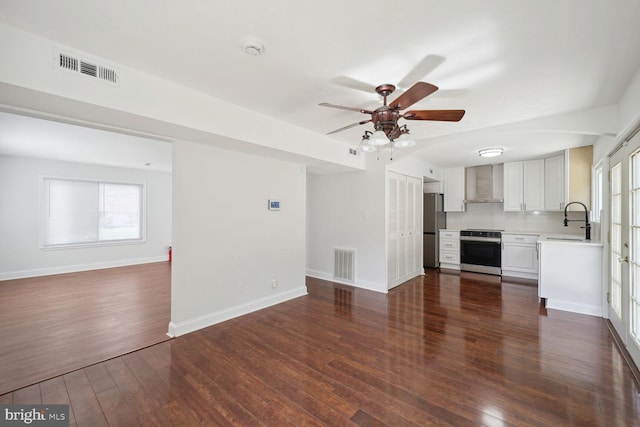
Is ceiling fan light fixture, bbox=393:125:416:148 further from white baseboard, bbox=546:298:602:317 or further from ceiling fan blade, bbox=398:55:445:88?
white baseboard, bbox=546:298:602:317

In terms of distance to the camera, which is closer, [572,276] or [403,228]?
[572,276]

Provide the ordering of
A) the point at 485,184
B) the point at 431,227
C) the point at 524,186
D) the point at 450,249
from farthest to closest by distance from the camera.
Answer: the point at 431,227 < the point at 450,249 < the point at 485,184 < the point at 524,186

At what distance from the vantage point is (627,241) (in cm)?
259

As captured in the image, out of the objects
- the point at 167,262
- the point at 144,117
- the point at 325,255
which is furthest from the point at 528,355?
the point at 167,262

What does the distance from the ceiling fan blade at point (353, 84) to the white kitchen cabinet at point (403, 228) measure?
2.39 metres

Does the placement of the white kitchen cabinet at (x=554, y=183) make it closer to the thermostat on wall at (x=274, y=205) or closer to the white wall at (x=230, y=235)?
the white wall at (x=230, y=235)

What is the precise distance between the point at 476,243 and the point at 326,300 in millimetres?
3931

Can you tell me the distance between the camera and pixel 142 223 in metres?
7.18

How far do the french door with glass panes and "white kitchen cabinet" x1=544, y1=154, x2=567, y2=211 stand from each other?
2.32 m

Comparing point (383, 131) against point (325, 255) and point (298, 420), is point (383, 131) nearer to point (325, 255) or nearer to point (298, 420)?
point (298, 420)

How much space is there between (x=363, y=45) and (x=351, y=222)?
352 cm

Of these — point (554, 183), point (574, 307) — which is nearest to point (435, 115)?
point (574, 307)

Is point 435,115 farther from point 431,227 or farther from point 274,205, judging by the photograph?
point 431,227

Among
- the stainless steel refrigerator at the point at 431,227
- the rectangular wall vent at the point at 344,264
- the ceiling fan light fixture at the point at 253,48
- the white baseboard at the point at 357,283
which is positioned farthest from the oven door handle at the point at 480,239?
the ceiling fan light fixture at the point at 253,48
